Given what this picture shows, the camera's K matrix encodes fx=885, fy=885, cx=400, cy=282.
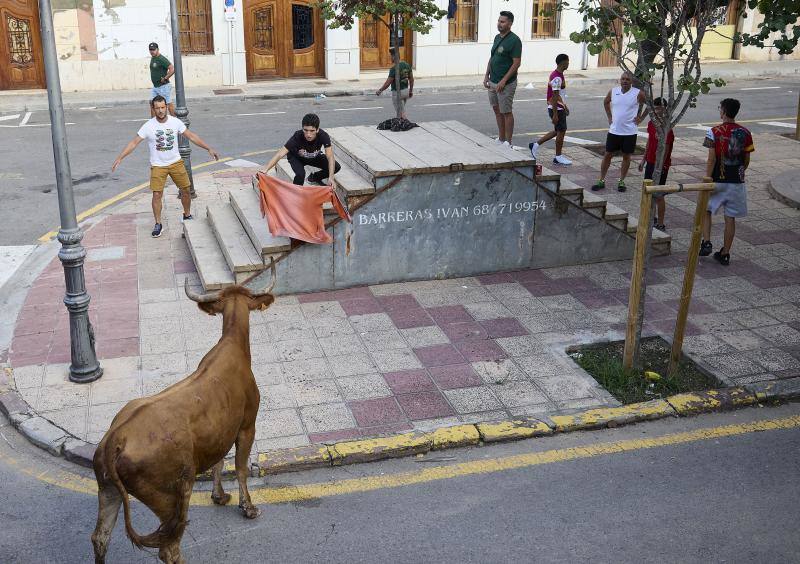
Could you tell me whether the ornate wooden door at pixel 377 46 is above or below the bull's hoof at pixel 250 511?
above

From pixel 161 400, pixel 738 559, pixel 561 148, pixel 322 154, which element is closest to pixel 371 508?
pixel 161 400

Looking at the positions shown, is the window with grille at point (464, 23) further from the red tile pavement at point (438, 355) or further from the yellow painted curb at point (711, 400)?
the yellow painted curb at point (711, 400)

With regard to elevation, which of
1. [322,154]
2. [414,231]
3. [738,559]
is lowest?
[738,559]

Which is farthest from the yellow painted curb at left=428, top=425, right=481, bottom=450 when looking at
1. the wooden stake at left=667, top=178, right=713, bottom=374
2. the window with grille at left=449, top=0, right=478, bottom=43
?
the window with grille at left=449, top=0, right=478, bottom=43

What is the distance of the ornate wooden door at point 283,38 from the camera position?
2552 centimetres

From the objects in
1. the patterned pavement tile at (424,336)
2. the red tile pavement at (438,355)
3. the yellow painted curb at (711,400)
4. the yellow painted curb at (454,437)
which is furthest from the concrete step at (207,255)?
the yellow painted curb at (711,400)

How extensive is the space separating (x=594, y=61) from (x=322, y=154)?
21056 millimetres

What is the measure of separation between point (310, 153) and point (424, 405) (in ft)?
13.1

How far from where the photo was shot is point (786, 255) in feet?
37.2

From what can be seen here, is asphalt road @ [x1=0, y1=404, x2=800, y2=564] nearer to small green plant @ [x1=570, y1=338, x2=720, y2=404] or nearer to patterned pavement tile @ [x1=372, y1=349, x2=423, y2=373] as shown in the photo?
small green plant @ [x1=570, y1=338, x2=720, y2=404]

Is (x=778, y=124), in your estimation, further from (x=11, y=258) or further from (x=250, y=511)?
(x=250, y=511)

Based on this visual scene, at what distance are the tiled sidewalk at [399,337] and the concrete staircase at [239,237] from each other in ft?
1.03

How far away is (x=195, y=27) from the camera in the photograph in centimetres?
2500

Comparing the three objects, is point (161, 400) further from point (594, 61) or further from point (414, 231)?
point (594, 61)
